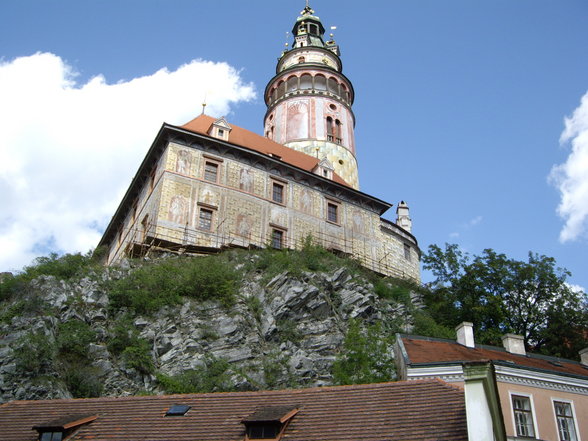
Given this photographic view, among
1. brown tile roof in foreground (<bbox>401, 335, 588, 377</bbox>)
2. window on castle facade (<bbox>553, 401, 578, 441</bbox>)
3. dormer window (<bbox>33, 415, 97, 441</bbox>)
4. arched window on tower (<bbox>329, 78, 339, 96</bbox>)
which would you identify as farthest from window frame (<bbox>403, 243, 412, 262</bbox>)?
dormer window (<bbox>33, 415, 97, 441</bbox>)

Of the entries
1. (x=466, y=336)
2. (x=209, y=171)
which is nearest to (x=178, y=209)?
(x=209, y=171)

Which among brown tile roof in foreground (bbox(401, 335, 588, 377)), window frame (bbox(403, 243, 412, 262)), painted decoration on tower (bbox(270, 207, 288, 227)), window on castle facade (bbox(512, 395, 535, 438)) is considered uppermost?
window frame (bbox(403, 243, 412, 262))

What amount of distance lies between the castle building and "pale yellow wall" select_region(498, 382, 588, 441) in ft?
55.3

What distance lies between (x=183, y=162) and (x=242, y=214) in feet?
13.7

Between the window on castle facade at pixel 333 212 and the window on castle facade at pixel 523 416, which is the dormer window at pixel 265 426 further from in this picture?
the window on castle facade at pixel 333 212

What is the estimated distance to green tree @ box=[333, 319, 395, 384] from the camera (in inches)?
860

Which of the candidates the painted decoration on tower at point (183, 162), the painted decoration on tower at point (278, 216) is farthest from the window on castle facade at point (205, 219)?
the painted decoration on tower at point (278, 216)

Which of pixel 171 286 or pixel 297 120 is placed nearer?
pixel 171 286

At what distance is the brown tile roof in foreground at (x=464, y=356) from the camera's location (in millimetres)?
21172

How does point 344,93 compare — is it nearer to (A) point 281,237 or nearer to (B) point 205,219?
(A) point 281,237

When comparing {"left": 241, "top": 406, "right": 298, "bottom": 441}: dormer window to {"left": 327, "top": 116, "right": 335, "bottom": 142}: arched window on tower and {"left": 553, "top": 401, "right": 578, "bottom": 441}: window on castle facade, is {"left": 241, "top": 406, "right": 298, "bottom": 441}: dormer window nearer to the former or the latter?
{"left": 553, "top": 401, "right": 578, "bottom": 441}: window on castle facade

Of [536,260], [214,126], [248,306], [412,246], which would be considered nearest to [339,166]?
[412,246]

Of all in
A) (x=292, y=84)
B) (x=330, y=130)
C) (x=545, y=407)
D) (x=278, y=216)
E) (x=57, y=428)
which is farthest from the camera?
(x=292, y=84)

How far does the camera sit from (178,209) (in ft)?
106
